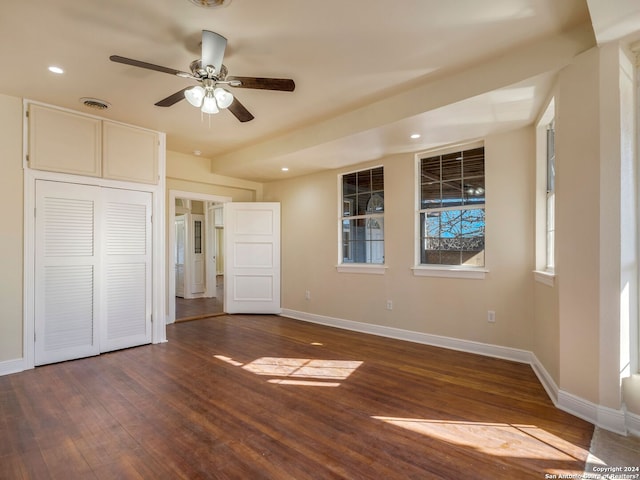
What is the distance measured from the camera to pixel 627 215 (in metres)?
2.21

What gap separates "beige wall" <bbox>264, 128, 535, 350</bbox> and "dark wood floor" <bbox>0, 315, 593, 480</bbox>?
22.3 inches

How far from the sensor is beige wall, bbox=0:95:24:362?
3248mm

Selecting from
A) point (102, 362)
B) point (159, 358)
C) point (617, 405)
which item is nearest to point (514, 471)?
point (617, 405)

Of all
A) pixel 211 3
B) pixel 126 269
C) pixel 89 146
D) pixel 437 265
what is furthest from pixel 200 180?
pixel 437 265

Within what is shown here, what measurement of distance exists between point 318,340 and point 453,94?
10.7 ft

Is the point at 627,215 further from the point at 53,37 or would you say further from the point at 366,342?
the point at 53,37

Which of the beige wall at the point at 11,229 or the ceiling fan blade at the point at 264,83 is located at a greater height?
the ceiling fan blade at the point at 264,83

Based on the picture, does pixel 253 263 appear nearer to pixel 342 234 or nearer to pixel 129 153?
pixel 342 234

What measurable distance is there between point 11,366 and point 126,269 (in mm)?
1362

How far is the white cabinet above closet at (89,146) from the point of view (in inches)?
135

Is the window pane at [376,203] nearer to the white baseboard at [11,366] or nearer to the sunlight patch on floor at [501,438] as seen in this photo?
the sunlight patch on floor at [501,438]

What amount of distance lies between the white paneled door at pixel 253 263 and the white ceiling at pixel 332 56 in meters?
2.34

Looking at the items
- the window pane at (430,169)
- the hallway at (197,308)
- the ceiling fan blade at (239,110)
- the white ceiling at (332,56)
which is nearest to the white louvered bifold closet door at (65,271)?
the white ceiling at (332,56)

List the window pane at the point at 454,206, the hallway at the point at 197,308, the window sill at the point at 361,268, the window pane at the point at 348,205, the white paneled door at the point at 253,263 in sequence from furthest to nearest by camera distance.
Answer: the white paneled door at the point at 253,263
the hallway at the point at 197,308
the window pane at the point at 348,205
the window sill at the point at 361,268
the window pane at the point at 454,206
